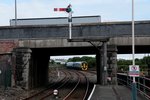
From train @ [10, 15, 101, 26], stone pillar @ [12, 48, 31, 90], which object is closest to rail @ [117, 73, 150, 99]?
train @ [10, 15, 101, 26]

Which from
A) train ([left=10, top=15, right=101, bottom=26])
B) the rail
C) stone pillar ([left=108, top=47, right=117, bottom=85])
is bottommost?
the rail

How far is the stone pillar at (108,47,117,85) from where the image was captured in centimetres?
3183

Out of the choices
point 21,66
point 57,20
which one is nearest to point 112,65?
point 57,20

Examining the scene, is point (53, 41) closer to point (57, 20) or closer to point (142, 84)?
point (57, 20)

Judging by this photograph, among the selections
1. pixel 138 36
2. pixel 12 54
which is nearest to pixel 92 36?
pixel 138 36

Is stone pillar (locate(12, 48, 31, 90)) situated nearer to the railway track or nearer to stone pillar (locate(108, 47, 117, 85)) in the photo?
the railway track

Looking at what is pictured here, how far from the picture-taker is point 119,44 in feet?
105

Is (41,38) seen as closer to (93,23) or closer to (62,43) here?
(62,43)

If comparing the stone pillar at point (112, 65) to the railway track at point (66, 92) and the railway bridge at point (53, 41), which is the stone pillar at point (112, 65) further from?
the railway track at point (66, 92)

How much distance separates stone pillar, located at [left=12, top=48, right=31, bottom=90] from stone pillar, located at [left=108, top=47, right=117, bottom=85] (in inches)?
274

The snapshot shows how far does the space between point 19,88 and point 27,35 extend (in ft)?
15.6

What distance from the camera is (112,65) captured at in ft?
105

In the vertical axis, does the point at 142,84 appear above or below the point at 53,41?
below

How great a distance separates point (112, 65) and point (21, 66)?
25.5ft
